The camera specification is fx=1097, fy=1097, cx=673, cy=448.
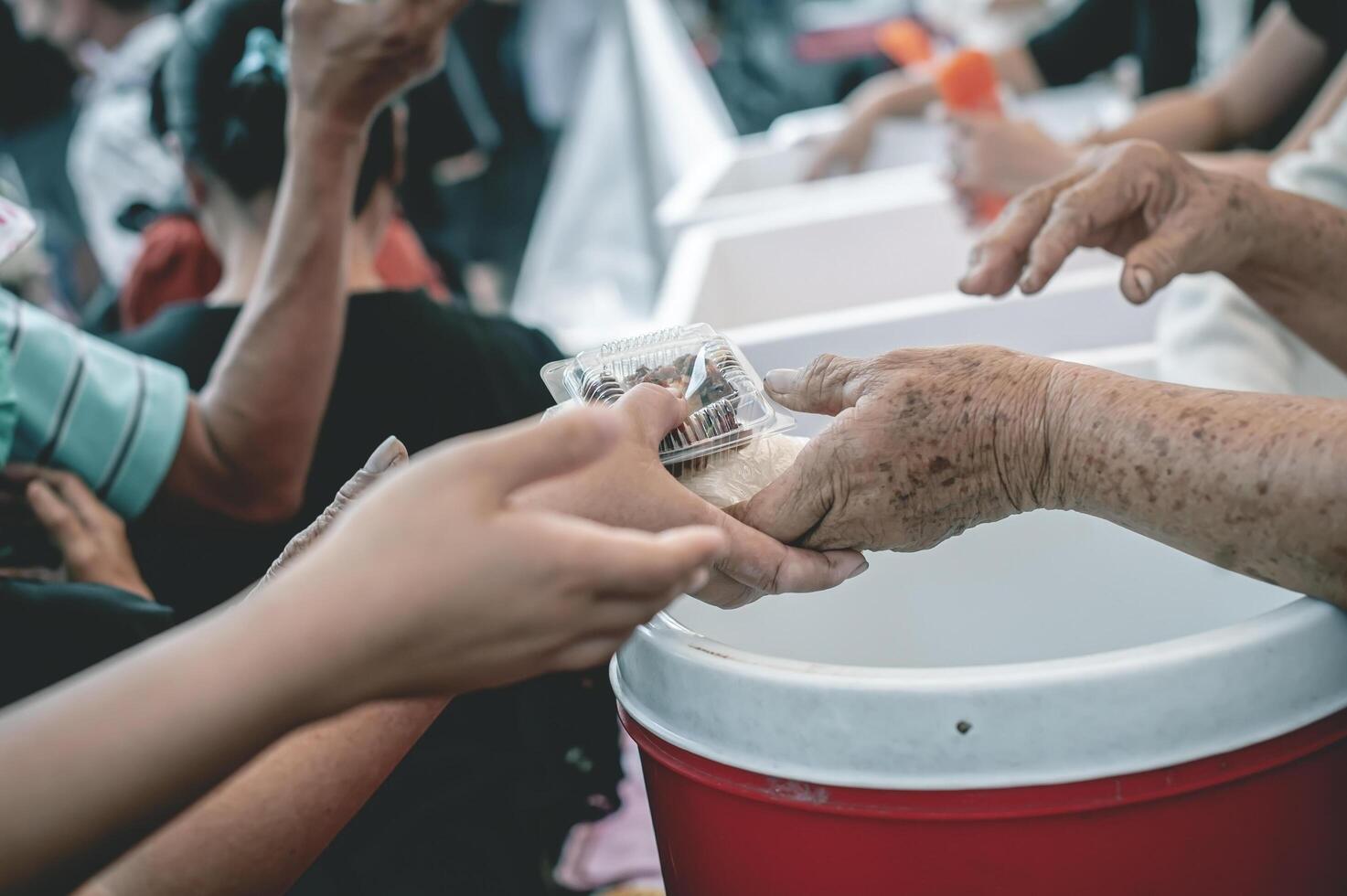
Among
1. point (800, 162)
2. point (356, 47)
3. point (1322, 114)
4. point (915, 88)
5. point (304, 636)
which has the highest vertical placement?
point (356, 47)

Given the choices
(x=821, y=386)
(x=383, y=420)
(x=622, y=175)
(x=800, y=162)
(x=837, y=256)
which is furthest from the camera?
(x=622, y=175)

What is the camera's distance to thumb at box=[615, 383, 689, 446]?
0.65 metres

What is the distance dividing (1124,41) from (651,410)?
2237 mm

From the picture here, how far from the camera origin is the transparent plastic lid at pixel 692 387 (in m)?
0.71

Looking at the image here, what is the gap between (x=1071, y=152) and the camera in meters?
1.38

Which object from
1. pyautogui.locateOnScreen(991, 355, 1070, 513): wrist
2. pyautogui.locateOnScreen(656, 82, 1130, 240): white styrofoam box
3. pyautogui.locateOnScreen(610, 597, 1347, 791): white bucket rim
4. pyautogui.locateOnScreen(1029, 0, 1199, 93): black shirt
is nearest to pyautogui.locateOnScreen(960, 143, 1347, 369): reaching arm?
pyautogui.locateOnScreen(991, 355, 1070, 513): wrist

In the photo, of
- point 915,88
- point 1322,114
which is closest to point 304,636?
point 1322,114

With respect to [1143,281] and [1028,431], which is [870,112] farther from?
[1028,431]

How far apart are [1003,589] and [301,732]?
0.53 metres

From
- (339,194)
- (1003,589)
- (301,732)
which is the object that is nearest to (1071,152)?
(1003,589)

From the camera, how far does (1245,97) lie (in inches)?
69.7

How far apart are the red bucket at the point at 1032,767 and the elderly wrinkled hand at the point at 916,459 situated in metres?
0.14

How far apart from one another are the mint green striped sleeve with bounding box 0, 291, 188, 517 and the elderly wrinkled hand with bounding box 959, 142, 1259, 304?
756 millimetres

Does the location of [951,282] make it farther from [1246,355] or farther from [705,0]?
[705,0]
